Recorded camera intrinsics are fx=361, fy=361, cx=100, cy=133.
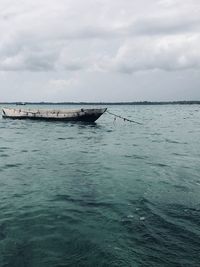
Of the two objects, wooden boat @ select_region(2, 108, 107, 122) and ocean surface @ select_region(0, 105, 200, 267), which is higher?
wooden boat @ select_region(2, 108, 107, 122)

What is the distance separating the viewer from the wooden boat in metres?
50.6

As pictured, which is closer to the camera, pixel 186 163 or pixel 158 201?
pixel 158 201

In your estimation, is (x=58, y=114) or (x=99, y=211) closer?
(x=99, y=211)

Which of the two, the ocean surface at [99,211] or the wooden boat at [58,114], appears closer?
the ocean surface at [99,211]

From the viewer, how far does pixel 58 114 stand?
2136 inches

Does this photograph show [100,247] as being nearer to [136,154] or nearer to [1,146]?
[136,154]

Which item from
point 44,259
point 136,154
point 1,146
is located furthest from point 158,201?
point 1,146

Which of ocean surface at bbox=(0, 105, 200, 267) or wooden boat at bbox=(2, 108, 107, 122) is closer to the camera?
ocean surface at bbox=(0, 105, 200, 267)

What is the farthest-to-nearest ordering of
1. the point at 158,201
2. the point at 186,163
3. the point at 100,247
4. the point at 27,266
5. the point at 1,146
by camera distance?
the point at 1,146, the point at 186,163, the point at 158,201, the point at 100,247, the point at 27,266

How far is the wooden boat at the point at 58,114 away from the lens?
50562 millimetres

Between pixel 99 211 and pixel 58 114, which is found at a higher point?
pixel 58 114

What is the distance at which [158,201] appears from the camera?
42.4 feet

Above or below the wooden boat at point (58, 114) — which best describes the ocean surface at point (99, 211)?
below

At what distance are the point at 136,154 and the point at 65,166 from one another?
6.54 metres
